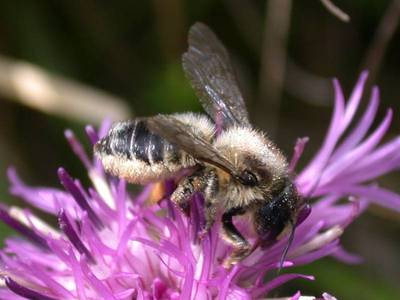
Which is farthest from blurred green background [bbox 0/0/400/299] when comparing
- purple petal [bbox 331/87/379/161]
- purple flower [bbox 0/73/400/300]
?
purple flower [bbox 0/73/400/300]

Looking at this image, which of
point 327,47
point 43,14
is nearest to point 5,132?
point 43,14

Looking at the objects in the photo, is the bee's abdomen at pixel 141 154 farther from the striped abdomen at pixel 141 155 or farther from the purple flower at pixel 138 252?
the purple flower at pixel 138 252

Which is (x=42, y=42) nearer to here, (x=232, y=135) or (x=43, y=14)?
(x=43, y=14)

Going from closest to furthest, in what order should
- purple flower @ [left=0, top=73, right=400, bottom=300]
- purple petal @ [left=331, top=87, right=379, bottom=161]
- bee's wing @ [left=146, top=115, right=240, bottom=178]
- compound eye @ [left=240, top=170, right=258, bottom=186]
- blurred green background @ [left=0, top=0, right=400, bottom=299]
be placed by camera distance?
1. bee's wing @ [left=146, top=115, right=240, bottom=178]
2. compound eye @ [left=240, top=170, right=258, bottom=186]
3. purple flower @ [left=0, top=73, right=400, bottom=300]
4. purple petal @ [left=331, top=87, right=379, bottom=161]
5. blurred green background @ [left=0, top=0, right=400, bottom=299]

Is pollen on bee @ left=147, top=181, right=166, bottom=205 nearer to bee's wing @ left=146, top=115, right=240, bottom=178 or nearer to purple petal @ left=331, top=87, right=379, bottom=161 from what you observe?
bee's wing @ left=146, top=115, right=240, bottom=178

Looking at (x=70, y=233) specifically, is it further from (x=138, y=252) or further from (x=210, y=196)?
(x=210, y=196)

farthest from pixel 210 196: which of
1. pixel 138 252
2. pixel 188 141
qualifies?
pixel 138 252
